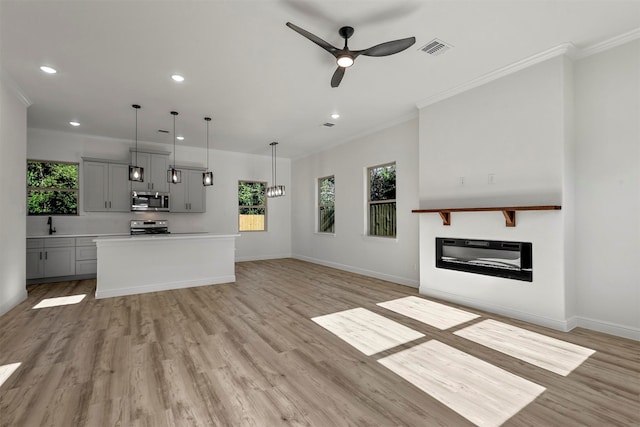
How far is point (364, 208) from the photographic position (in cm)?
638

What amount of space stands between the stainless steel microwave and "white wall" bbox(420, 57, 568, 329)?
18.4 ft

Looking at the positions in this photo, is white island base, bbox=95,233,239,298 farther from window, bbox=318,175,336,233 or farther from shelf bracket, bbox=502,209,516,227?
shelf bracket, bbox=502,209,516,227

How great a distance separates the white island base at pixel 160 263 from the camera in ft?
15.3

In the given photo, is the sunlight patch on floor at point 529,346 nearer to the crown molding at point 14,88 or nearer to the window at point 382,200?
the window at point 382,200

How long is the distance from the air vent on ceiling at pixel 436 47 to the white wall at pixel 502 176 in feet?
3.51

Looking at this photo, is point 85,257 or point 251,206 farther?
point 251,206

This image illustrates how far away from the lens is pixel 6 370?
2385mm

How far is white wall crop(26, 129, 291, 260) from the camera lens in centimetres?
616

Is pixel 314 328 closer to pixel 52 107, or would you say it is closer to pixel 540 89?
pixel 540 89

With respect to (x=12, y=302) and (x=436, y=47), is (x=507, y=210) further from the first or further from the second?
(x=12, y=302)

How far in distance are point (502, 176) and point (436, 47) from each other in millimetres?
1751

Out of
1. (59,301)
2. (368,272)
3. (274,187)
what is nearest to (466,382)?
(368,272)

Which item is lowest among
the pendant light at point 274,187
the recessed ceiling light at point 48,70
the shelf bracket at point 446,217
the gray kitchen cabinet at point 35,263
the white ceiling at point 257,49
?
the gray kitchen cabinet at point 35,263

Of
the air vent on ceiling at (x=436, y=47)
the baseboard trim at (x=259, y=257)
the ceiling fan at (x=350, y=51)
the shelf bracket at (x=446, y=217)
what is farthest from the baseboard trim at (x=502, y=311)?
the baseboard trim at (x=259, y=257)
